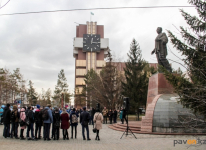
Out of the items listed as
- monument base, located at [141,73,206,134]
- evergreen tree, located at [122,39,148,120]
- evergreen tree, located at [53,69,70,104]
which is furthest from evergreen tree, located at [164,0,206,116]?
evergreen tree, located at [53,69,70,104]

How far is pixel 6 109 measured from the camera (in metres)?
13.6

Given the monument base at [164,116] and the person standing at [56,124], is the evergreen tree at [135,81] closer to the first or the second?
the monument base at [164,116]

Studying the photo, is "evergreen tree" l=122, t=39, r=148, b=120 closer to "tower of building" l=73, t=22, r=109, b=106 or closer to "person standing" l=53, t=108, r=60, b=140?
"person standing" l=53, t=108, r=60, b=140

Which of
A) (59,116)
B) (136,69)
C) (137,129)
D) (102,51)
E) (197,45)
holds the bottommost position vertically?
(137,129)

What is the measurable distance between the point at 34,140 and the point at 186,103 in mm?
7755

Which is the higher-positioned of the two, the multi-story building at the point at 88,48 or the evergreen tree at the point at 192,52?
the multi-story building at the point at 88,48

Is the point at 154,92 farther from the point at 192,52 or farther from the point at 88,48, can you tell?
the point at 88,48

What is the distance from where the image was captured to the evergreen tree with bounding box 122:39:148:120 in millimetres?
37062

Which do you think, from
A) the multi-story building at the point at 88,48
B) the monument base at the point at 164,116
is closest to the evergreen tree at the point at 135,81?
the monument base at the point at 164,116

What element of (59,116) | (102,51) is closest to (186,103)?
(59,116)

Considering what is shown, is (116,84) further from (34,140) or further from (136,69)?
(34,140)

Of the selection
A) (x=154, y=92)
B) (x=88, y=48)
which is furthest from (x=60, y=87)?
(x=154, y=92)

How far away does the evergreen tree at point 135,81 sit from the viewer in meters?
37.1

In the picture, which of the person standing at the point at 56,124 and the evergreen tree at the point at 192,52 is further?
the person standing at the point at 56,124
